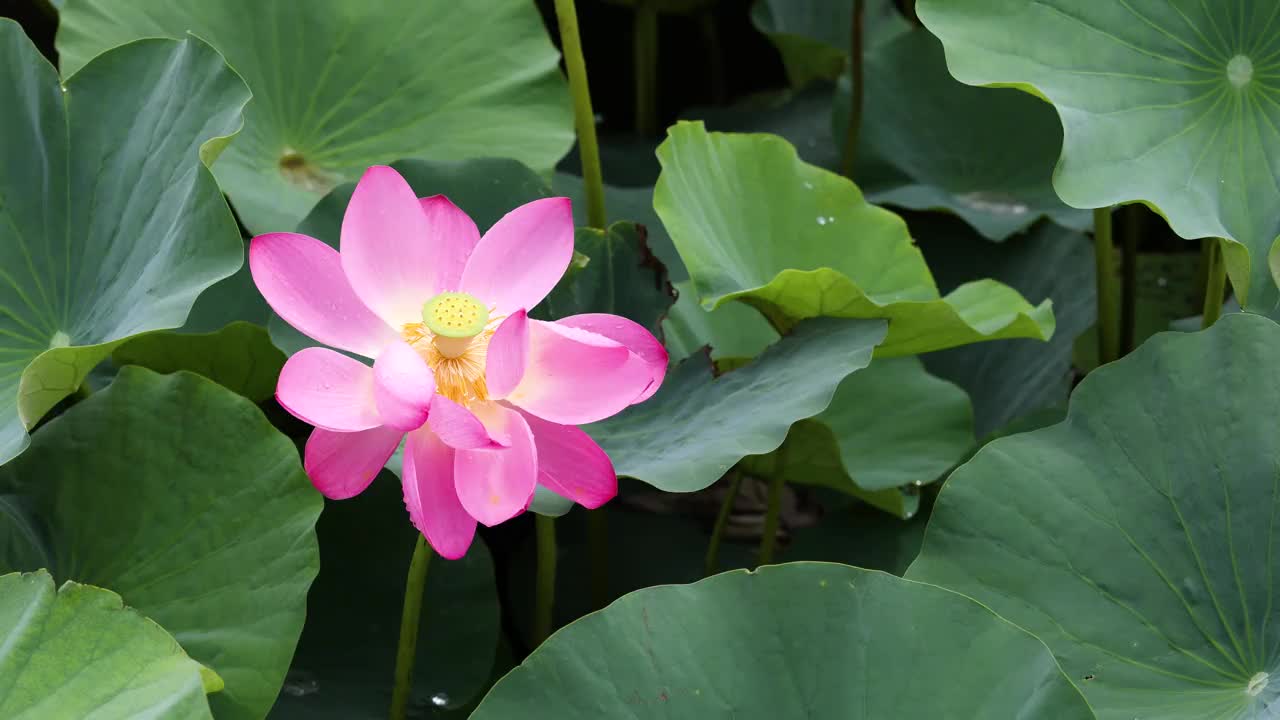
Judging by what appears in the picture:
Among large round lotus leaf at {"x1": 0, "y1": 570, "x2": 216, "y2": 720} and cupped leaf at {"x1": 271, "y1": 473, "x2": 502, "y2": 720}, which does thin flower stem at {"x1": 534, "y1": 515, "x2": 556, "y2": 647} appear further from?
large round lotus leaf at {"x1": 0, "y1": 570, "x2": 216, "y2": 720}

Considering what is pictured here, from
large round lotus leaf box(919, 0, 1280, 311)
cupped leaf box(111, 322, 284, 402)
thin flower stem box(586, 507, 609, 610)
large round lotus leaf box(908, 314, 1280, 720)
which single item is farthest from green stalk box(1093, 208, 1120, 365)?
cupped leaf box(111, 322, 284, 402)

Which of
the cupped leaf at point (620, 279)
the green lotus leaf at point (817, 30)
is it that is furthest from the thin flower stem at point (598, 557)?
the green lotus leaf at point (817, 30)

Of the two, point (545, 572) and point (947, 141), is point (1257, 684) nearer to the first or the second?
point (545, 572)

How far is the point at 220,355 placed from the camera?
102cm

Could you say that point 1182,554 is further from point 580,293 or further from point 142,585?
point 142,585

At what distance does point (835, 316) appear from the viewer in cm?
97

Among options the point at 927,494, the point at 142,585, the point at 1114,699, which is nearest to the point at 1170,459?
the point at 1114,699

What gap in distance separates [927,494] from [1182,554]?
0.41 meters

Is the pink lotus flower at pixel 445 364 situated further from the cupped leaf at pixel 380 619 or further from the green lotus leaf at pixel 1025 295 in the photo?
the green lotus leaf at pixel 1025 295

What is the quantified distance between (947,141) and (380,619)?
1017mm

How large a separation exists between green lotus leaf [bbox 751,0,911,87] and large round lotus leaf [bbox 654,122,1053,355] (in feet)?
2.71

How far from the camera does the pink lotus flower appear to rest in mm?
630

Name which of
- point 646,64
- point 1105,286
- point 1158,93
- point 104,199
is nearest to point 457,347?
point 104,199

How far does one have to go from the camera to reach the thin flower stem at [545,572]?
103cm
